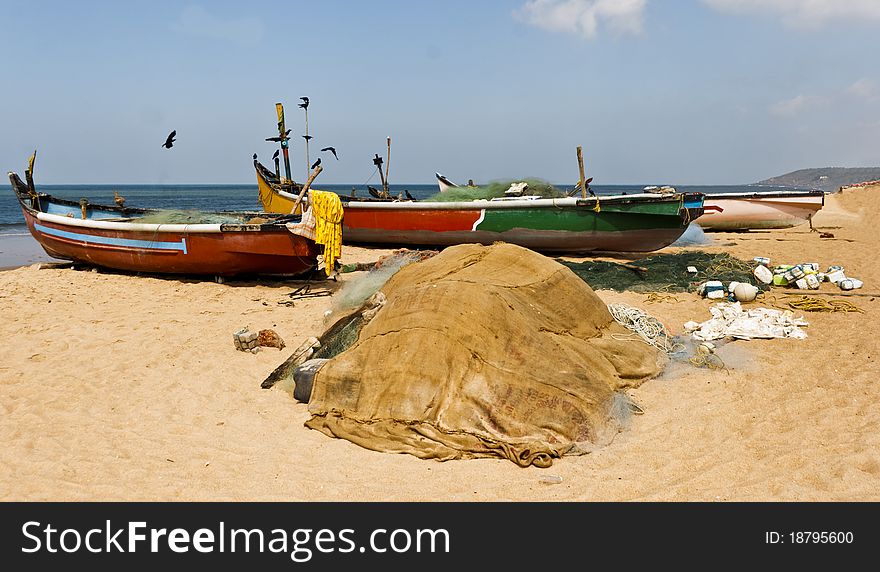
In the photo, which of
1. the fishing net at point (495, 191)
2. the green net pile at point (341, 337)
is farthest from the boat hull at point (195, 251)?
the fishing net at point (495, 191)

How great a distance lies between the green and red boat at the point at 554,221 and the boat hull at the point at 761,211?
659 centimetres

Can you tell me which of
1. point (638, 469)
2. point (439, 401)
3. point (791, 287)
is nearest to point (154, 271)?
point (439, 401)

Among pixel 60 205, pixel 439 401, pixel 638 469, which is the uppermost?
pixel 60 205

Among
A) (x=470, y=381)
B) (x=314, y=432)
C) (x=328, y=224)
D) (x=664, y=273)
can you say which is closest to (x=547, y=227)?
(x=664, y=273)

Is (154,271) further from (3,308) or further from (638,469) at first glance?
(638,469)

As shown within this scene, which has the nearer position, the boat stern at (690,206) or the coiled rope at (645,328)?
the coiled rope at (645,328)

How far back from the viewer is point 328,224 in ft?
32.4

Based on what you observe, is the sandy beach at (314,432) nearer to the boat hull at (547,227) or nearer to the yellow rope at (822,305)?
the yellow rope at (822,305)

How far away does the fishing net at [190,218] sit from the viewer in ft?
42.1

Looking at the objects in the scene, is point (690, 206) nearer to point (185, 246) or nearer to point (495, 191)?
point (495, 191)

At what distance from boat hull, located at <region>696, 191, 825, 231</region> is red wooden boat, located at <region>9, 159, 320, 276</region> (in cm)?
1397

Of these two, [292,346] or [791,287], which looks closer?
[292,346]

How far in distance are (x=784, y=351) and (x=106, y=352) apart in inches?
290

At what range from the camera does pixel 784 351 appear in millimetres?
6371
